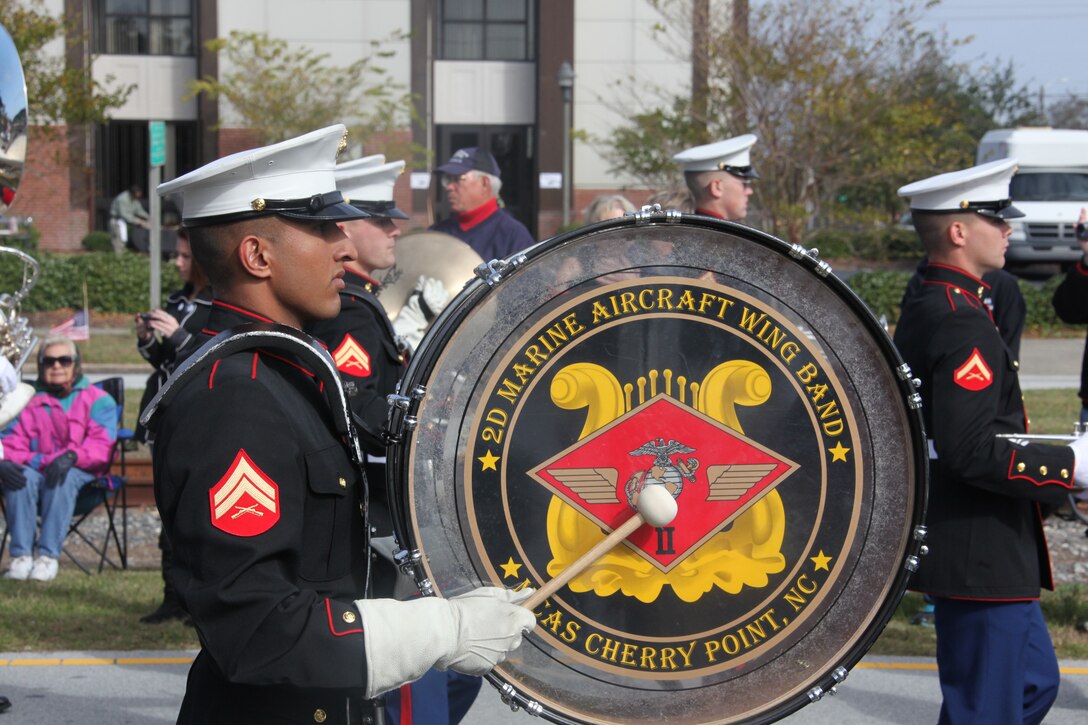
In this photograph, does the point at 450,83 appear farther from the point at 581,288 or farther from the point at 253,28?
the point at 581,288

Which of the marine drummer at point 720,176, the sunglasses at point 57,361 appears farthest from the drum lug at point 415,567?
the sunglasses at point 57,361

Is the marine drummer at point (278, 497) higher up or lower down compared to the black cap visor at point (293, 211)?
lower down

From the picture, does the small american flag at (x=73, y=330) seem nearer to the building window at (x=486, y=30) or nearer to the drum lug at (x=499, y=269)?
the drum lug at (x=499, y=269)

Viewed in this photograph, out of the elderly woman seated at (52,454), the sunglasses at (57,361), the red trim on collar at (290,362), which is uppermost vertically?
the red trim on collar at (290,362)

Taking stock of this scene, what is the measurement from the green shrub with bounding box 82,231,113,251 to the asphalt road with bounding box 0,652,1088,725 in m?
24.1

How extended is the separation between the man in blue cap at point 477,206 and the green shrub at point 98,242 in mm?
23206

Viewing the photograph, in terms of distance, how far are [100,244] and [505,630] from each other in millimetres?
28250

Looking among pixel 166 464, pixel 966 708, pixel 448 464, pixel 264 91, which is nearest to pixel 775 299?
pixel 448 464

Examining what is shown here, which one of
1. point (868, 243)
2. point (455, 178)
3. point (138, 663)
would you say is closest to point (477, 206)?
point (455, 178)

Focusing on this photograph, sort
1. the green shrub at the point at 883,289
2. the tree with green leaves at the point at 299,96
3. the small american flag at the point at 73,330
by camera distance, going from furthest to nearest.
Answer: the tree with green leaves at the point at 299,96, the green shrub at the point at 883,289, the small american flag at the point at 73,330

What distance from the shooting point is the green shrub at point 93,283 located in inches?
776

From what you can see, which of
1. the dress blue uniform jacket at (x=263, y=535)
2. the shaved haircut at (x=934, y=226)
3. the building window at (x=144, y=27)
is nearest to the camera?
the dress blue uniform jacket at (x=263, y=535)

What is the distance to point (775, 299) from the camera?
2621 millimetres

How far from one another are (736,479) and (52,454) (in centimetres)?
603
